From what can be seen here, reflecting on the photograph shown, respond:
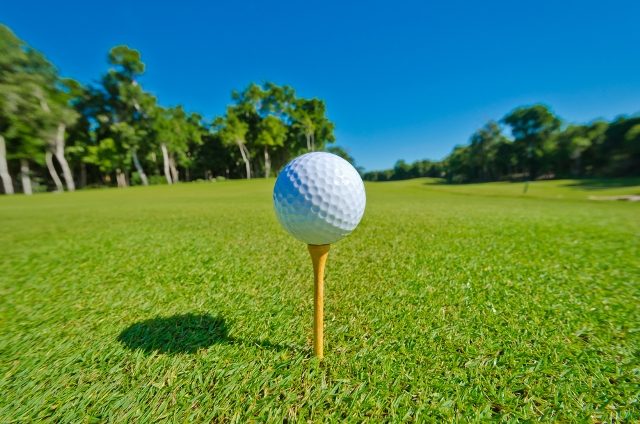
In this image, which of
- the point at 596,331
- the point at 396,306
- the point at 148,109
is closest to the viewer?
the point at 596,331

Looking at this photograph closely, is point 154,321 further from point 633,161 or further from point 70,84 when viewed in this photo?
point 633,161

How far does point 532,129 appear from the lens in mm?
45531

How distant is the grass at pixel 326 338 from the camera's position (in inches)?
47.6

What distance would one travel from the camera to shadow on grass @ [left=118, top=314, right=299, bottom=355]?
157 centimetres

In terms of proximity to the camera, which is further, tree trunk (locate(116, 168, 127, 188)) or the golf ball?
tree trunk (locate(116, 168, 127, 188))

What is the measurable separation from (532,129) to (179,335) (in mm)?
60477

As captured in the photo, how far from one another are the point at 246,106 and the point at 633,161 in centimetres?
5101

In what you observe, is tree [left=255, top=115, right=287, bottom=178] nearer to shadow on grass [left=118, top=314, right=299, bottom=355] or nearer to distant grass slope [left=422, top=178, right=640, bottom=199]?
distant grass slope [left=422, top=178, right=640, bottom=199]

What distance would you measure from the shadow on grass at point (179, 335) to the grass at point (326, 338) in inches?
0.4

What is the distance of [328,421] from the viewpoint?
1.12m

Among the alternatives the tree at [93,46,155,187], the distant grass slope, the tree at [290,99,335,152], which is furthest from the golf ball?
the tree at [290,99,335,152]

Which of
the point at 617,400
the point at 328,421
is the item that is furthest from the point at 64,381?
the point at 617,400

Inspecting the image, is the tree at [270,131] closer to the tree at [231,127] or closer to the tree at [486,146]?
the tree at [231,127]

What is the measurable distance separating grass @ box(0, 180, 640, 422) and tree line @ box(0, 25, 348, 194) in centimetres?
3094
